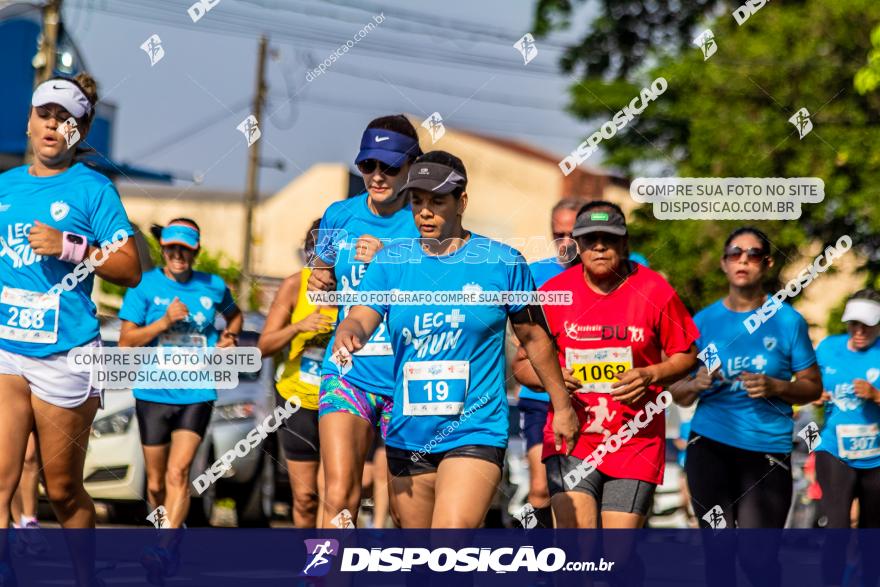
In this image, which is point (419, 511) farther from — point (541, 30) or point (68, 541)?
point (541, 30)

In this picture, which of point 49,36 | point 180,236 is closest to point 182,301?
point 180,236

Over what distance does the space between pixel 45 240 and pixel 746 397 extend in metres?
3.89

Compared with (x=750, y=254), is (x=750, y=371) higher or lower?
lower

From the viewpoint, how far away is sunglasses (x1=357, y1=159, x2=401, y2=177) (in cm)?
803

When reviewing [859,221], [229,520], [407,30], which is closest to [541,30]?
[407,30]

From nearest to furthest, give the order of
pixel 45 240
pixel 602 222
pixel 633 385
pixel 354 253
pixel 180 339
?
pixel 45 240 → pixel 633 385 → pixel 602 222 → pixel 354 253 → pixel 180 339

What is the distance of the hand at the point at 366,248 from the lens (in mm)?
7910

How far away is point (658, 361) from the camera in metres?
8.09

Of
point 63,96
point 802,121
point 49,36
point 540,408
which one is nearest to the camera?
point 63,96

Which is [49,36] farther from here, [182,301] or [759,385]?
[759,385]

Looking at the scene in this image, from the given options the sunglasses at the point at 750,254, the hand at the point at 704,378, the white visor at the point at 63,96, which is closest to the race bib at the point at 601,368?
the hand at the point at 704,378

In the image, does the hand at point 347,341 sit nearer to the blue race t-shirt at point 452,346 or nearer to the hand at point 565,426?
the blue race t-shirt at point 452,346

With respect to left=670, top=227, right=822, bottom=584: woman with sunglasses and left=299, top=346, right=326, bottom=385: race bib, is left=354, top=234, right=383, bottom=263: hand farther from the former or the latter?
left=670, top=227, right=822, bottom=584: woman with sunglasses

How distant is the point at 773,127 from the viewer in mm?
21406
